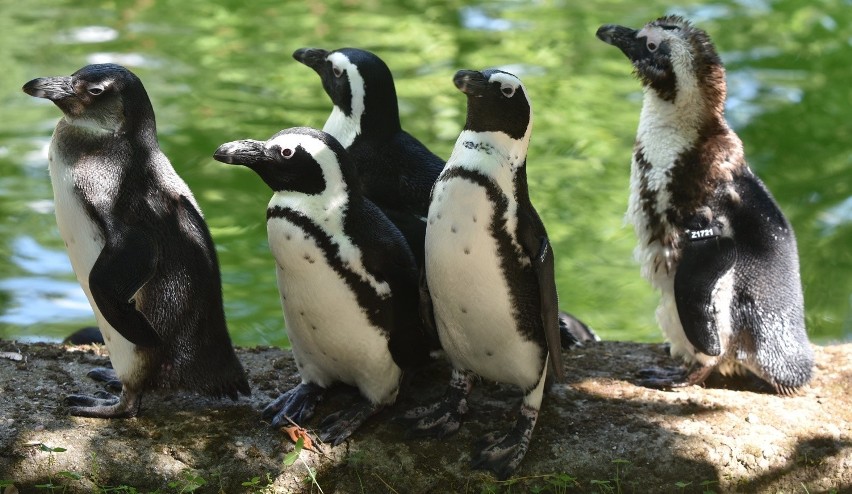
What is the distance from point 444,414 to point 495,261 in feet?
1.68

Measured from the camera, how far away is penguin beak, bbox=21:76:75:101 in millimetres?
3318

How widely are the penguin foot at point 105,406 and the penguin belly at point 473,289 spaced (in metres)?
0.93

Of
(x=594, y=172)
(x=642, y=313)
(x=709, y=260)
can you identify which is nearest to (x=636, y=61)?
(x=709, y=260)

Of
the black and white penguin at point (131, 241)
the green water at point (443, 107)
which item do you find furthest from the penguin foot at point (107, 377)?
the green water at point (443, 107)

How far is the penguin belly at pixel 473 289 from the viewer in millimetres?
3346

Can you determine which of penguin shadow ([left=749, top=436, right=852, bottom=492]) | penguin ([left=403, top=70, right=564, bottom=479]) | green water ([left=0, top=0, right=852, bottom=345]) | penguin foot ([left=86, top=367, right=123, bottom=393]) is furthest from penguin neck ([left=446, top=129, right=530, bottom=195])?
green water ([left=0, top=0, right=852, bottom=345])

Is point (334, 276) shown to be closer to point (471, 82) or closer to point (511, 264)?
point (511, 264)

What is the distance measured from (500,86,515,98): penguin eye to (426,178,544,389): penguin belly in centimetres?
27

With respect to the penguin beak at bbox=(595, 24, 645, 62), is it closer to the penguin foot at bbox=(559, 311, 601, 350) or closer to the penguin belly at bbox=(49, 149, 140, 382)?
the penguin foot at bbox=(559, 311, 601, 350)

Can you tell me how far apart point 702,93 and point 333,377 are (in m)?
1.62

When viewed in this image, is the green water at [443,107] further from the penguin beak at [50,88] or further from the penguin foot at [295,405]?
the penguin beak at [50,88]

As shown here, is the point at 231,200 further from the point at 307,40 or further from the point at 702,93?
the point at 702,93

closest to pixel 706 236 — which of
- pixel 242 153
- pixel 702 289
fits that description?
pixel 702 289

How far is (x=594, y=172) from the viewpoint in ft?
29.0
